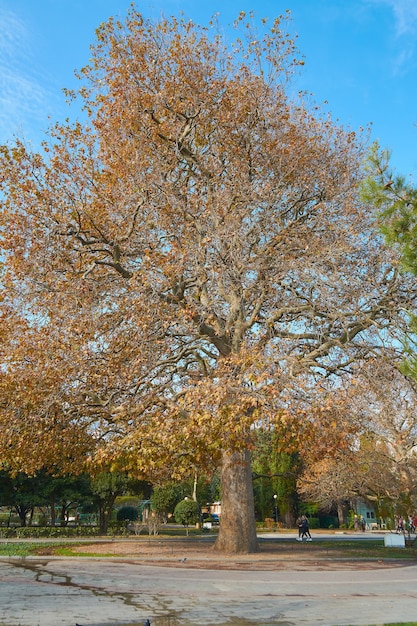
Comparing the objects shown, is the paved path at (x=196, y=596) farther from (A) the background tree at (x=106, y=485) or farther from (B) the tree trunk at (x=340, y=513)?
(B) the tree trunk at (x=340, y=513)

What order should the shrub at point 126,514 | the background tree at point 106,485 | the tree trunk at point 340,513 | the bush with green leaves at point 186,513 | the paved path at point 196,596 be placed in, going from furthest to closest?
the tree trunk at point 340,513
the shrub at point 126,514
the bush with green leaves at point 186,513
the background tree at point 106,485
the paved path at point 196,596

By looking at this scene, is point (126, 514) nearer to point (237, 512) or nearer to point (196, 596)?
point (237, 512)

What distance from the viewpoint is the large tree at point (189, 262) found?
1460 centimetres

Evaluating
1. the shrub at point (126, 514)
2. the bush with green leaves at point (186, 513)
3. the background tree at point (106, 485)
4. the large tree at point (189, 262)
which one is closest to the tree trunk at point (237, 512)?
the large tree at point (189, 262)

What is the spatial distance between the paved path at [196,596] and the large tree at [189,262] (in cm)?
275

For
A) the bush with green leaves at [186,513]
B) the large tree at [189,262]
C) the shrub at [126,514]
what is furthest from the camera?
the shrub at [126,514]

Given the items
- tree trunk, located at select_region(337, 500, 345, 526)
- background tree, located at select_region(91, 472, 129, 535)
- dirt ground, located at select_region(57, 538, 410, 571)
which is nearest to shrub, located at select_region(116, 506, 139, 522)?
background tree, located at select_region(91, 472, 129, 535)

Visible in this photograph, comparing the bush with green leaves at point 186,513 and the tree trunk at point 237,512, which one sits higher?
the tree trunk at point 237,512

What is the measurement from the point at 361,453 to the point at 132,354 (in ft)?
67.5

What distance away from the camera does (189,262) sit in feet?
53.6

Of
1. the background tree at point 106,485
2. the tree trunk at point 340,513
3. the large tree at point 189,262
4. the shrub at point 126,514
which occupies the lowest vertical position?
the tree trunk at point 340,513

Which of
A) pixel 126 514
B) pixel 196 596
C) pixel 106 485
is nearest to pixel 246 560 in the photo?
pixel 196 596

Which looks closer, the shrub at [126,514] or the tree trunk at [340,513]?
the shrub at [126,514]

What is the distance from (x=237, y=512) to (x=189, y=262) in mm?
7930
